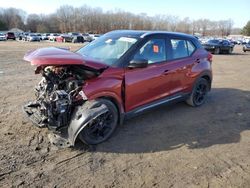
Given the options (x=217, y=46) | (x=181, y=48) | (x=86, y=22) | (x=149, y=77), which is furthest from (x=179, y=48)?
(x=86, y=22)

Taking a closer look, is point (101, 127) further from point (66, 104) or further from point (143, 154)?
point (143, 154)

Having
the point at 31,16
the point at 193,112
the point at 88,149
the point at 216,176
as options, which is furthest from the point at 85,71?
the point at 31,16

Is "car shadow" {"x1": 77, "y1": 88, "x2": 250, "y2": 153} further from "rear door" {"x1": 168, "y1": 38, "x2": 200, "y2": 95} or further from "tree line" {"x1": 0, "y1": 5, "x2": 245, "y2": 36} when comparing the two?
"tree line" {"x1": 0, "y1": 5, "x2": 245, "y2": 36}

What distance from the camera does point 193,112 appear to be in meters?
6.35

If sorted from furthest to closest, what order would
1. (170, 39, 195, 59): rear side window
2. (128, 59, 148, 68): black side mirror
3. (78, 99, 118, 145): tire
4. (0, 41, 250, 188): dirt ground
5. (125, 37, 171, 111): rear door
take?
(170, 39, 195, 59): rear side window, (125, 37, 171, 111): rear door, (128, 59, 148, 68): black side mirror, (78, 99, 118, 145): tire, (0, 41, 250, 188): dirt ground

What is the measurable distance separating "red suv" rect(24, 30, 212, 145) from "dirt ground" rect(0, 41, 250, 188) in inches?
12.8

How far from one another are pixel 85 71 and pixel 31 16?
456 feet

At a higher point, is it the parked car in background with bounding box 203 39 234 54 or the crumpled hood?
the crumpled hood

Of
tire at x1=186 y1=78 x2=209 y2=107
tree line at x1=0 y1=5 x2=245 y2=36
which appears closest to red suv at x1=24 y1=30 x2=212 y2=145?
tire at x1=186 y1=78 x2=209 y2=107

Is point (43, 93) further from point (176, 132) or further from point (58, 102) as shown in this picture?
point (176, 132)

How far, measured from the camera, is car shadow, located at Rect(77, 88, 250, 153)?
4.58 meters

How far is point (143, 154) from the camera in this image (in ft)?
14.0

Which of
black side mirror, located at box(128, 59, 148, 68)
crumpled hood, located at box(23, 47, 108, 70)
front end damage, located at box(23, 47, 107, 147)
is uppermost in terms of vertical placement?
crumpled hood, located at box(23, 47, 108, 70)

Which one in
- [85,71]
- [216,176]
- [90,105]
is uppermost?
[85,71]
